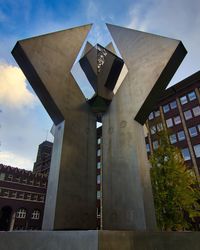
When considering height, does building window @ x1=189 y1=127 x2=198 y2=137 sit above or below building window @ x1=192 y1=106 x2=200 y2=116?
below

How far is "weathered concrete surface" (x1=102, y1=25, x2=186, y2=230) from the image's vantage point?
5.68 metres

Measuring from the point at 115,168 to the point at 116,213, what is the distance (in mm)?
1508

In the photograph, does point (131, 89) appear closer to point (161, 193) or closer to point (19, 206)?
point (161, 193)

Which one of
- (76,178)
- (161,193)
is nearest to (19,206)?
(161,193)

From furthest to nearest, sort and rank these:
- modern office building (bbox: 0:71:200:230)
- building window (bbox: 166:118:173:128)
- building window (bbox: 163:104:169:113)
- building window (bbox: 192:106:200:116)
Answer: building window (bbox: 163:104:169:113) → building window (bbox: 166:118:173:128) → building window (bbox: 192:106:200:116) → modern office building (bbox: 0:71:200:230)

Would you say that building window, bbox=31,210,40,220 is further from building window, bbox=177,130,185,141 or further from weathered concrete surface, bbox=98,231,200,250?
weathered concrete surface, bbox=98,231,200,250

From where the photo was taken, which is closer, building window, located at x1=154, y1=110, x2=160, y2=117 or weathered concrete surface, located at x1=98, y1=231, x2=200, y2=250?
weathered concrete surface, located at x1=98, y1=231, x2=200, y2=250

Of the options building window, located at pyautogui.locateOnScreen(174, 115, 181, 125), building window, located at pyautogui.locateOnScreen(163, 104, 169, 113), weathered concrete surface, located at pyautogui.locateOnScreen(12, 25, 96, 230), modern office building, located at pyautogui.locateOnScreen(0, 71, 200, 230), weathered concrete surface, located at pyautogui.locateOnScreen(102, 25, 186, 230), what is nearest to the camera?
weathered concrete surface, located at pyautogui.locateOnScreen(102, 25, 186, 230)

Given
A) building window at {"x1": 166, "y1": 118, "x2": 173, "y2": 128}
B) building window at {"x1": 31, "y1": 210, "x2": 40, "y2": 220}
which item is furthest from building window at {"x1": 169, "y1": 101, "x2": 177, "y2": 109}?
building window at {"x1": 31, "y1": 210, "x2": 40, "y2": 220}

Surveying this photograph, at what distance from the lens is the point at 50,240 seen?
3740 millimetres

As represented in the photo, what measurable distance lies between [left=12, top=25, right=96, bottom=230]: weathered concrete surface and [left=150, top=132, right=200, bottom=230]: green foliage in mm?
10558

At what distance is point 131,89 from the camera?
24.2 ft

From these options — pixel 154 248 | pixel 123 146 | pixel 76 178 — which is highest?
pixel 123 146

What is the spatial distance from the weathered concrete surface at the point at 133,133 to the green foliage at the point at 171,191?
1025cm
